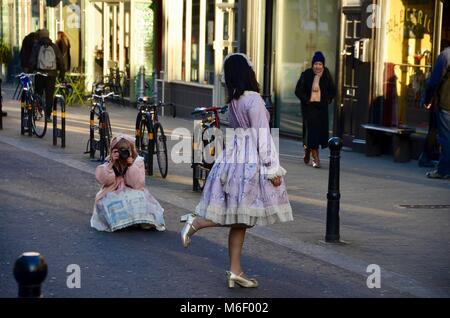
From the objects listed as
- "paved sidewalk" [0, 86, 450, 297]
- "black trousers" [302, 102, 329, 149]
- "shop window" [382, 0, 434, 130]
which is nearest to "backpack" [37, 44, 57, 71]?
"paved sidewalk" [0, 86, 450, 297]

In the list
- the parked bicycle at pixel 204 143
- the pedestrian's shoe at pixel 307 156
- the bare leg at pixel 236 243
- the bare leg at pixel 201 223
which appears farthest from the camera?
the pedestrian's shoe at pixel 307 156

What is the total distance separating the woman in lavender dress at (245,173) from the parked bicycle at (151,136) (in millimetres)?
5997

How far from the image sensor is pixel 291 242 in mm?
9359

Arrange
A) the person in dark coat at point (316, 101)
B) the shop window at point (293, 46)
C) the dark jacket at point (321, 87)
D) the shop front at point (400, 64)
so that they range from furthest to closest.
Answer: the shop window at point (293, 46) < the shop front at point (400, 64) < the dark jacket at point (321, 87) < the person in dark coat at point (316, 101)

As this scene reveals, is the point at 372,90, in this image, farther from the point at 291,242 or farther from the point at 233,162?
the point at 233,162

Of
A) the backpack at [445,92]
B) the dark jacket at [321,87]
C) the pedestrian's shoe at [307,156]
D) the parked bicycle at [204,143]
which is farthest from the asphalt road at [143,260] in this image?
the backpack at [445,92]

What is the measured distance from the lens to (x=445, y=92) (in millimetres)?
14078

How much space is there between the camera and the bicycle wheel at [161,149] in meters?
13.5

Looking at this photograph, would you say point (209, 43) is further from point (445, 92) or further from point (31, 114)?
point (445, 92)

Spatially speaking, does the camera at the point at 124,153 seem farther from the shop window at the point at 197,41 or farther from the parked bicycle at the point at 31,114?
the shop window at the point at 197,41

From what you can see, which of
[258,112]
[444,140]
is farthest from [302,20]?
[258,112]

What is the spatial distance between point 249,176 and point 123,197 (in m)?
2.59

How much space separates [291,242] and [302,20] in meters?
11.6

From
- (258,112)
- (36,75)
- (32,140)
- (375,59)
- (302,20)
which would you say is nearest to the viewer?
(258,112)
